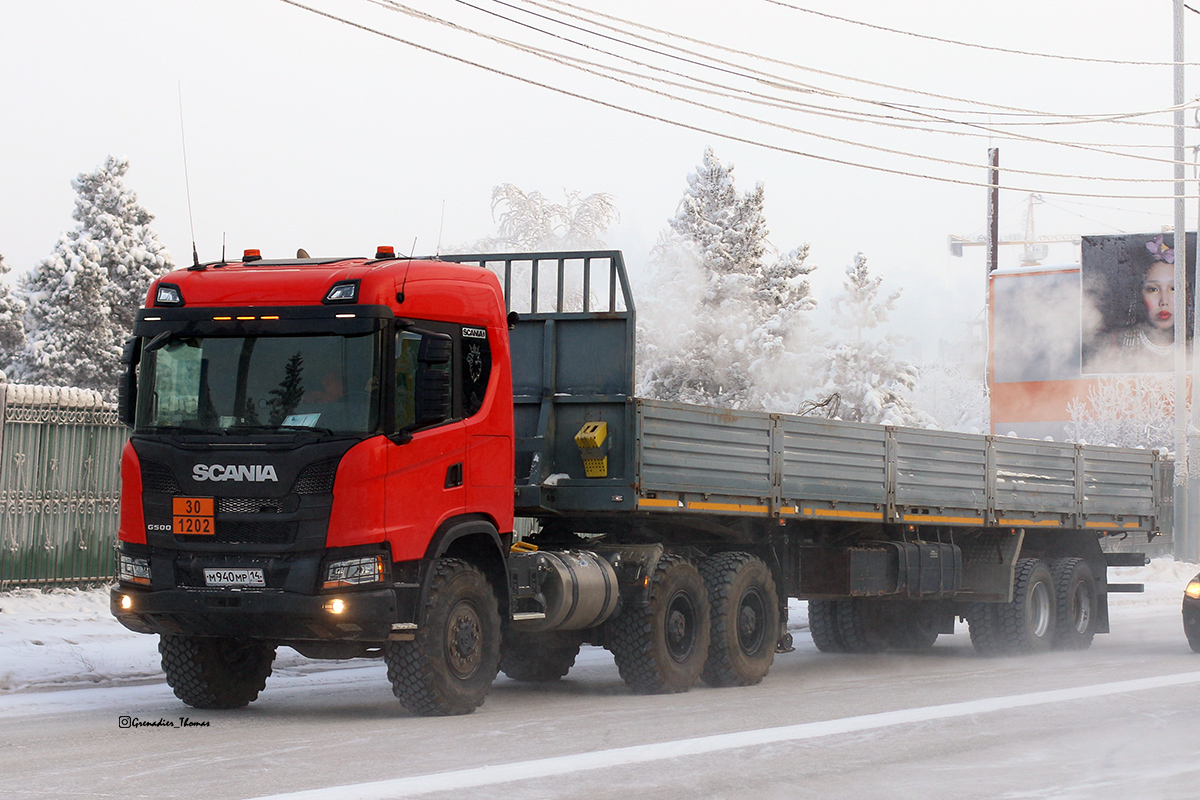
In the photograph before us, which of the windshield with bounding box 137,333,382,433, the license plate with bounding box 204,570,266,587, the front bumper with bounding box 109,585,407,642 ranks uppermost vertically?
the windshield with bounding box 137,333,382,433

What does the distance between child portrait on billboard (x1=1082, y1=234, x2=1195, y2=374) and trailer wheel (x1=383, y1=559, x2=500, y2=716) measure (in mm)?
55487

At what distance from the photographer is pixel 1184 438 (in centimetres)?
3177

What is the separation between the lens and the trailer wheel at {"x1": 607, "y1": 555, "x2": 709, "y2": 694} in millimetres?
12320

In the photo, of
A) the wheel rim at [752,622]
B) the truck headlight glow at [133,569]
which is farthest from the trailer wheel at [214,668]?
the wheel rim at [752,622]

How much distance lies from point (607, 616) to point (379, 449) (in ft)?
10.5

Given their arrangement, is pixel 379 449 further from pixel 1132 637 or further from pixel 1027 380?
pixel 1027 380

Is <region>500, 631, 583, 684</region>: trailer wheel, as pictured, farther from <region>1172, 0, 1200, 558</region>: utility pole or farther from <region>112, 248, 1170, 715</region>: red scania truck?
<region>1172, 0, 1200, 558</region>: utility pole

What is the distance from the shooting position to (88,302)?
43219 mm

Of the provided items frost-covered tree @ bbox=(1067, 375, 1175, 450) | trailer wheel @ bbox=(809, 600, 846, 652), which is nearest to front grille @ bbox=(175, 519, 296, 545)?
trailer wheel @ bbox=(809, 600, 846, 652)

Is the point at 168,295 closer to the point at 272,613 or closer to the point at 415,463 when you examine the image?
the point at 415,463

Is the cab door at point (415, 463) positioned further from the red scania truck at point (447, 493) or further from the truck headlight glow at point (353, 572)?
the truck headlight glow at point (353, 572)

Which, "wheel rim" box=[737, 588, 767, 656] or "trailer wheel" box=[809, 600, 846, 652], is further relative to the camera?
"trailer wheel" box=[809, 600, 846, 652]

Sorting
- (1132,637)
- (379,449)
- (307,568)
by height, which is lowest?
(1132,637)

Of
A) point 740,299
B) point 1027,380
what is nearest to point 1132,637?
point 740,299
